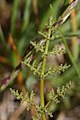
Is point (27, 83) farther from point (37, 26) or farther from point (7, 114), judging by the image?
point (37, 26)

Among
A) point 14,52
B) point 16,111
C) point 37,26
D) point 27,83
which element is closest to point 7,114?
point 16,111

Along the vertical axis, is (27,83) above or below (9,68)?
below

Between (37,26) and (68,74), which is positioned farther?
(37,26)

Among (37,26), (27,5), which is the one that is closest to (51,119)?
(37,26)

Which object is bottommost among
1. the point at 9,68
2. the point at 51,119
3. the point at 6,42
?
the point at 51,119

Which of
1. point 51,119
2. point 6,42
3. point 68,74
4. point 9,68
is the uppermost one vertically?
point 6,42

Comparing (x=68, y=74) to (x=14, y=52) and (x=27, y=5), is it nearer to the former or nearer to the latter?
(x=14, y=52)

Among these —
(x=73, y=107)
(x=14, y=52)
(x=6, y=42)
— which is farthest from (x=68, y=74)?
(x=6, y=42)

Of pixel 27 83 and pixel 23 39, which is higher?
pixel 23 39

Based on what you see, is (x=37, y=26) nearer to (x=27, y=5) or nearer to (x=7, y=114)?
(x=27, y=5)
